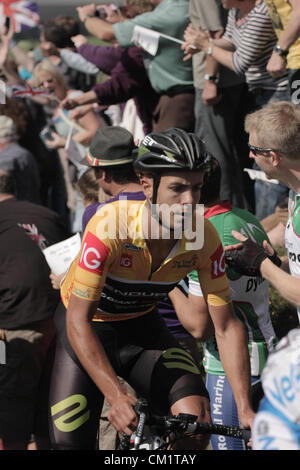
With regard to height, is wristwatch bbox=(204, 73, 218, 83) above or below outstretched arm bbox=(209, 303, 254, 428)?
above

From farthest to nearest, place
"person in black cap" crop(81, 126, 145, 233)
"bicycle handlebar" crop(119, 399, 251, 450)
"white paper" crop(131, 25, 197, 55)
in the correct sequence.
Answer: "white paper" crop(131, 25, 197, 55)
"person in black cap" crop(81, 126, 145, 233)
"bicycle handlebar" crop(119, 399, 251, 450)

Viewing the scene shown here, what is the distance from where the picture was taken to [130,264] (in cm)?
416

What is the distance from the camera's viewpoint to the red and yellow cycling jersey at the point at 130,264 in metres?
3.94

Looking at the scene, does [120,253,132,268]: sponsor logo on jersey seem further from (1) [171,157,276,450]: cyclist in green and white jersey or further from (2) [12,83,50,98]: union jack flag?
(2) [12,83,50,98]: union jack flag

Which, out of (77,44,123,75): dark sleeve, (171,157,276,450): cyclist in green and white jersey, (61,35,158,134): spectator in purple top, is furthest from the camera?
(77,44,123,75): dark sleeve

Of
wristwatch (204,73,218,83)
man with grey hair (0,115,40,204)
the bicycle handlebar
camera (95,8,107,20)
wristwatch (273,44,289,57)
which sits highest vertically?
wristwatch (273,44,289,57)

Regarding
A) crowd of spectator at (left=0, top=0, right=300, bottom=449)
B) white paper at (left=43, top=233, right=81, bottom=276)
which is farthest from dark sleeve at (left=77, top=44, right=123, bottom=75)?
white paper at (left=43, top=233, right=81, bottom=276)

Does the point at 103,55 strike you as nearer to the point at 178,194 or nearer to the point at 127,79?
the point at 127,79

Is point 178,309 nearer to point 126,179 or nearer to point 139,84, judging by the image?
point 126,179

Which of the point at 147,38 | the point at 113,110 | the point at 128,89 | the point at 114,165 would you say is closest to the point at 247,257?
the point at 114,165

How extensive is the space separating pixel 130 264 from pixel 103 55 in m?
5.63

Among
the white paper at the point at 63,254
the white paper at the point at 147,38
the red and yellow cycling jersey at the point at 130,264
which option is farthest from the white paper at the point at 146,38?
the red and yellow cycling jersey at the point at 130,264

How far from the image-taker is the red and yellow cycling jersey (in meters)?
3.94

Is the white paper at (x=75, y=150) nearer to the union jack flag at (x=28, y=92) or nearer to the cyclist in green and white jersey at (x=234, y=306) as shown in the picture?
the union jack flag at (x=28, y=92)
